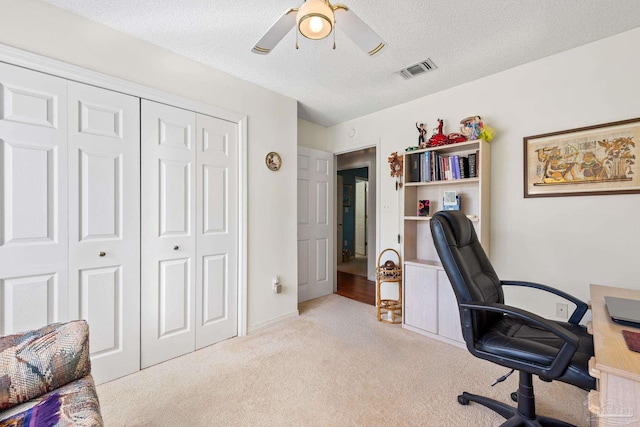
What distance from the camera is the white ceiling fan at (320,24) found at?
1.11 metres

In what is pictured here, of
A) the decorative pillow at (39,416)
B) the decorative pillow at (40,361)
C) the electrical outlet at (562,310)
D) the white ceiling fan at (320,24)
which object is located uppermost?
the white ceiling fan at (320,24)

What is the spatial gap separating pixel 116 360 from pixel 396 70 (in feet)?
10.3

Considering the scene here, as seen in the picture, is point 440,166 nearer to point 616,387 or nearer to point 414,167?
point 414,167

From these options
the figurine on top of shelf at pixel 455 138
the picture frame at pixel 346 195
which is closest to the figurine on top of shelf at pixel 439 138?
the figurine on top of shelf at pixel 455 138

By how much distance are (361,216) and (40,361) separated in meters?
5.91

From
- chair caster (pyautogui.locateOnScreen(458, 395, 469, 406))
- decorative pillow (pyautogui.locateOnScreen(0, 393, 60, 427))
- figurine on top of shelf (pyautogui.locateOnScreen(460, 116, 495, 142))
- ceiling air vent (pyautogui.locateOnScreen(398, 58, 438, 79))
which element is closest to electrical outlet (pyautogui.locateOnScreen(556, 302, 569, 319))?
chair caster (pyautogui.locateOnScreen(458, 395, 469, 406))

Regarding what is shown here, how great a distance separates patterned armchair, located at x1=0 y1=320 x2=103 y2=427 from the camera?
0.84 m

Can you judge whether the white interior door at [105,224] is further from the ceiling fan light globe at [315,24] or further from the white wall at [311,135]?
the white wall at [311,135]

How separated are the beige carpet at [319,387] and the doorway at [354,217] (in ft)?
7.30

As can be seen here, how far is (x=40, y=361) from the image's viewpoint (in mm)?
974

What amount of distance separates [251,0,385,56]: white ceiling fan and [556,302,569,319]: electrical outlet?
233 centimetres

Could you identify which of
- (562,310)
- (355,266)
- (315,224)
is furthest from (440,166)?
(355,266)

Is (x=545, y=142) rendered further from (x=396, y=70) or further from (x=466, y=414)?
(x=466, y=414)

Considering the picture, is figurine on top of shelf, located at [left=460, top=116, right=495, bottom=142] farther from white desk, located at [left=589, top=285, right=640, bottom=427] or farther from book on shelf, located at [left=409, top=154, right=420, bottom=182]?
white desk, located at [left=589, top=285, right=640, bottom=427]
